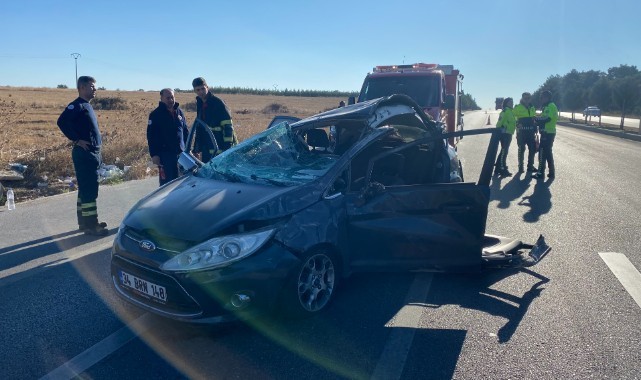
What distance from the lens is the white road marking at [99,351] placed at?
11.3 ft

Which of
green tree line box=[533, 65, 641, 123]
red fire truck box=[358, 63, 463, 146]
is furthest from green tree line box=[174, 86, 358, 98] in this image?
red fire truck box=[358, 63, 463, 146]

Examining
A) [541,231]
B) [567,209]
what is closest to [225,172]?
[541,231]

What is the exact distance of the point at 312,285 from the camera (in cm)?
420

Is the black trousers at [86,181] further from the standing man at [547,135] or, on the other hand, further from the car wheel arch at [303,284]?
the standing man at [547,135]

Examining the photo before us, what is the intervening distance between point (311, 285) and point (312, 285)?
17 millimetres

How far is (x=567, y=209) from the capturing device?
8359mm

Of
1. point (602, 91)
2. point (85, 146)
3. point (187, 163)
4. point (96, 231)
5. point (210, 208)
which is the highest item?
point (602, 91)

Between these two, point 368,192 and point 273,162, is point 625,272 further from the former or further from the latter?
point 273,162

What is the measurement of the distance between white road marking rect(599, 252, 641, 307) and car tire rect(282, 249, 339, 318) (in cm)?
258

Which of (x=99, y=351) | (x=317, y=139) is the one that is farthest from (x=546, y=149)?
(x=99, y=351)

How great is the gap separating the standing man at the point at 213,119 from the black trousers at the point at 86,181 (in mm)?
1416

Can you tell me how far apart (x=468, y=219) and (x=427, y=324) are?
1.06 m

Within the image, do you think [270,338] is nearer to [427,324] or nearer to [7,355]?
[427,324]

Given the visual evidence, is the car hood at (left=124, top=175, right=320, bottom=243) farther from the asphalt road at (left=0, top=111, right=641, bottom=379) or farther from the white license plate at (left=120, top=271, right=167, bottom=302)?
the asphalt road at (left=0, top=111, right=641, bottom=379)
